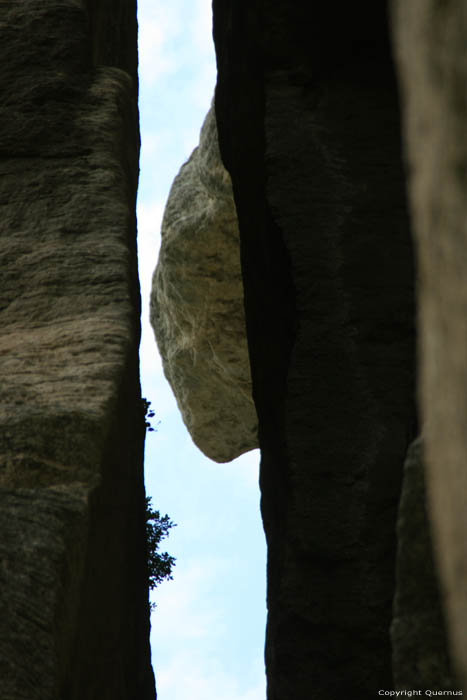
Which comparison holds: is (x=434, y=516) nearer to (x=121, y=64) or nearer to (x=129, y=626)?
(x=129, y=626)

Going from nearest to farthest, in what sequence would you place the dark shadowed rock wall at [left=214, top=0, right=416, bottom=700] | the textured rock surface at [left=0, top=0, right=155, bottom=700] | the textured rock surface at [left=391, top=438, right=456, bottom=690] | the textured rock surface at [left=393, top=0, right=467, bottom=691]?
the textured rock surface at [left=393, top=0, right=467, bottom=691]
the textured rock surface at [left=391, top=438, right=456, bottom=690]
the textured rock surface at [left=0, top=0, right=155, bottom=700]
the dark shadowed rock wall at [left=214, top=0, right=416, bottom=700]

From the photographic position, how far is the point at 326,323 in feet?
12.8

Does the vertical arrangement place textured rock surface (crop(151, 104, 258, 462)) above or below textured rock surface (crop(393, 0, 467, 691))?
above

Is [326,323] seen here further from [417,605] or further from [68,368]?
[417,605]

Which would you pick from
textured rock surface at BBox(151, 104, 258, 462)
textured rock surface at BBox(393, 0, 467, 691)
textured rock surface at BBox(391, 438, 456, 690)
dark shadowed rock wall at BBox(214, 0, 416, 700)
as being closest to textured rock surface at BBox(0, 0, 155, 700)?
dark shadowed rock wall at BBox(214, 0, 416, 700)

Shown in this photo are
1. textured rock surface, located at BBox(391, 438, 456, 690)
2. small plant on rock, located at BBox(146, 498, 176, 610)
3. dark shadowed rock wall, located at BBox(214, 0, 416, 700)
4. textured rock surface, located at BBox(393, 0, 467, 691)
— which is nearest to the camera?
textured rock surface, located at BBox(393, 0, 467, 691)

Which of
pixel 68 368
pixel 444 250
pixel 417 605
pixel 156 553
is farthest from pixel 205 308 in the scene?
pixel 444 250

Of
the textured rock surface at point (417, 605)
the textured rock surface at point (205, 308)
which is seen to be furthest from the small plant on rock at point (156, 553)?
the textured rock surface at point (417, 605)

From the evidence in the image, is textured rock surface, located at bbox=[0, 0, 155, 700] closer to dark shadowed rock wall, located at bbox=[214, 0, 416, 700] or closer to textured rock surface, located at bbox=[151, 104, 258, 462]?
dark shadowed rock wall, located at bbox=[214, 0, 416, 700]

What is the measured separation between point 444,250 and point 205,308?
23.2ft

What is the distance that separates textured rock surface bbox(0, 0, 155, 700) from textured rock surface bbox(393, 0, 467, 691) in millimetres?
1456

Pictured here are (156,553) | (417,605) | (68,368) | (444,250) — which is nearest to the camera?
(444,250)

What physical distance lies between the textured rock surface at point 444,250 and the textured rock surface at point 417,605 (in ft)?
1.77

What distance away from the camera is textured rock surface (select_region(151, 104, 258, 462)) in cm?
771
